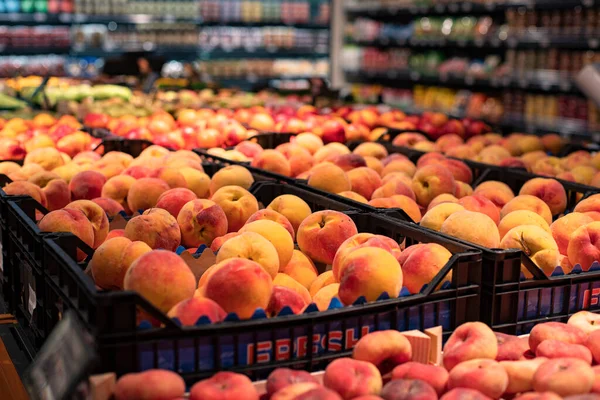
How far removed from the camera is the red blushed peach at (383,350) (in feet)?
3.78

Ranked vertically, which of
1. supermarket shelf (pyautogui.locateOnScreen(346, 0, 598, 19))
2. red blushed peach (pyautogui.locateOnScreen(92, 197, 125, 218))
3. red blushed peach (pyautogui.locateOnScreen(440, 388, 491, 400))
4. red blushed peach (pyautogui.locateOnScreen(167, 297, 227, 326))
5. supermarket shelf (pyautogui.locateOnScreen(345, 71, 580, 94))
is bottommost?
supermarket shelf (pyautogui.locateOnScreen(345, 71, 580, 94))

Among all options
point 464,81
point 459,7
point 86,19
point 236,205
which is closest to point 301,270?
point 236,205

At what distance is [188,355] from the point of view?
3.73 ft

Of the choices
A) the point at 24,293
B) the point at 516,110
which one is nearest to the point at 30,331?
the point at 24,293

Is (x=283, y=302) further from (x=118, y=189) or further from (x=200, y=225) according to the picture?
(x=118, y=189)

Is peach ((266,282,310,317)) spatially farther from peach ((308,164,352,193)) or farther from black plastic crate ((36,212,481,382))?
peach ((308,164,352,193))

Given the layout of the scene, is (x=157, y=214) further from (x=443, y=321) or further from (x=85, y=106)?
(x=85, y=106)

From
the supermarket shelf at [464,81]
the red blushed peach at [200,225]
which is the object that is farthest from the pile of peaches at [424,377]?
the supermarket shelf at [464,81]

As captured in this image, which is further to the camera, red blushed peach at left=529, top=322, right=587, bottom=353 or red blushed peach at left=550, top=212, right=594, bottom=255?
red blushed peach at left=550, top=212, right=594, bottom=255

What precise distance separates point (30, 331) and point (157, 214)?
0.38 m

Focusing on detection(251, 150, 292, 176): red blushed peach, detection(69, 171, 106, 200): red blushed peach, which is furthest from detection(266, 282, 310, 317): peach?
detection(251, 150, 292, 176): red blushed peach

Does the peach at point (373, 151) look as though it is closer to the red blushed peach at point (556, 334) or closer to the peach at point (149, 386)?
the red blushed peach at point (556, 334)

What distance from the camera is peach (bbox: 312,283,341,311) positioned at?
1.39m

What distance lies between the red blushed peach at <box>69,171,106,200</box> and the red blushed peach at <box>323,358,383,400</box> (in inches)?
52.7
